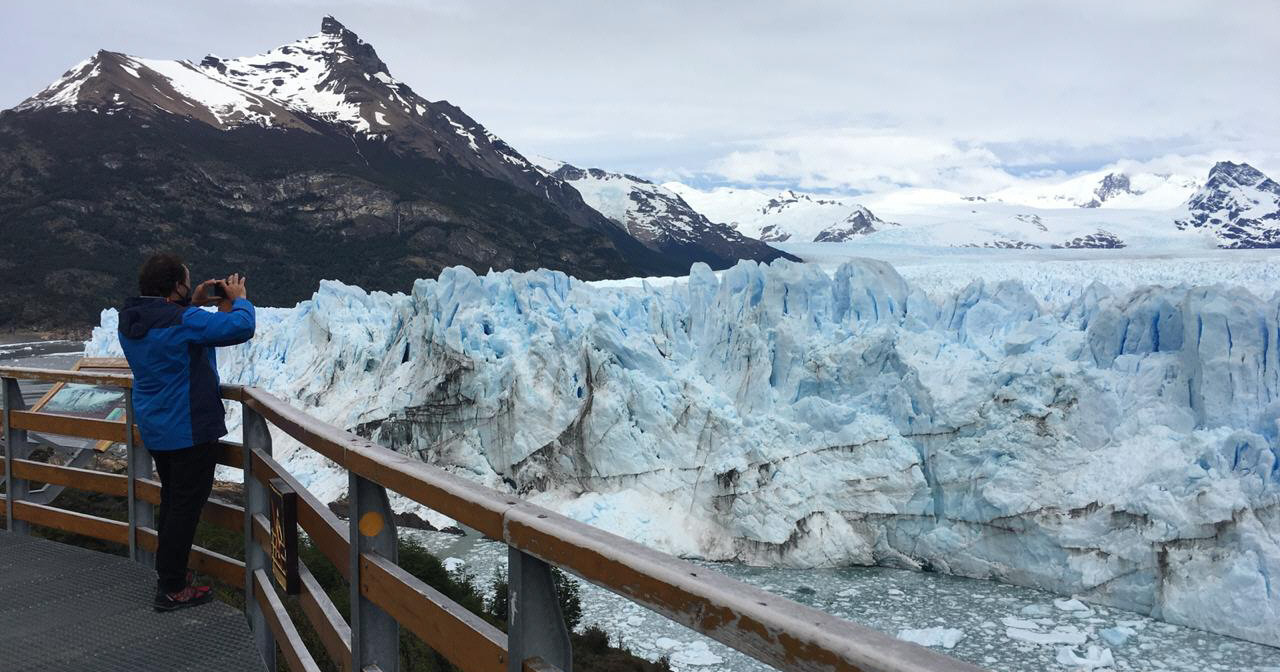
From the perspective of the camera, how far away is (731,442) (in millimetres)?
12070

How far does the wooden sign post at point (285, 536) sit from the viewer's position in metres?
2.03

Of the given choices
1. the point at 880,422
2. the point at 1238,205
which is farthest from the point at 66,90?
the point at 1238,205

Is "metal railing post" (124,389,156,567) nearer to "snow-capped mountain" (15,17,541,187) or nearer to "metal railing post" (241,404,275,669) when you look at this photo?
"metal railing post" (241,404,275,669)

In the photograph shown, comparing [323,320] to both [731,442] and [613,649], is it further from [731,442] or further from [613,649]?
[613,649]

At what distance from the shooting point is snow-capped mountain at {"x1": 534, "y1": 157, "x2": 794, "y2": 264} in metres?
114

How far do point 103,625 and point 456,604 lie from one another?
2.01m

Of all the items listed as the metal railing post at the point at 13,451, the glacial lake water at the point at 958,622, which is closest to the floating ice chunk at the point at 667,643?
the glacial lake water at the point at 958,622

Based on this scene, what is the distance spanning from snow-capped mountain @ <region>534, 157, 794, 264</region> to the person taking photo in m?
104

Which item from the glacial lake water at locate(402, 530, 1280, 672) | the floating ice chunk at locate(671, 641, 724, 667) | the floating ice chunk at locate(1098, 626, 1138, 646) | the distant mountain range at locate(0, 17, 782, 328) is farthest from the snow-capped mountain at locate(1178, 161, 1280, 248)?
the floating ice chunk at locate(671, 641, 724, 667)

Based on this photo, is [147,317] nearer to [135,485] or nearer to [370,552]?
[135,485]

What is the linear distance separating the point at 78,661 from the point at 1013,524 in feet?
34.6

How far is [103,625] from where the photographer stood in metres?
2.68

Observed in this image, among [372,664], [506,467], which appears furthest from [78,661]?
[506,467]

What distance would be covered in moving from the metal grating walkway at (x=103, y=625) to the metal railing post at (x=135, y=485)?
53mm
